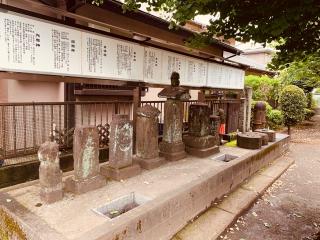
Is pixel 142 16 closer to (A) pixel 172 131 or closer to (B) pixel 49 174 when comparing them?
(A) pixel 172 131

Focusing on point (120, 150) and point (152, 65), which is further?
A: point (152, 65)

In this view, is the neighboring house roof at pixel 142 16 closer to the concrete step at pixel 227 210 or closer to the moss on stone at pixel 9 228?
the concrete step at pixel 227 210

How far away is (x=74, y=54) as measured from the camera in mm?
5234

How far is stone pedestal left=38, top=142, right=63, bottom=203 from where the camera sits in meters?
4.63

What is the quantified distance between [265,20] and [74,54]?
365 cm

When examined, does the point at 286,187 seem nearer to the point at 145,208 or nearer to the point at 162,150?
the point at 162,150

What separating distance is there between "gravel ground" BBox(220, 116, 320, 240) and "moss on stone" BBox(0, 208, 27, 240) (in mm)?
3847

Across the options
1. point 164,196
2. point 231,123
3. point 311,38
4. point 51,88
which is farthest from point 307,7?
point 231,123

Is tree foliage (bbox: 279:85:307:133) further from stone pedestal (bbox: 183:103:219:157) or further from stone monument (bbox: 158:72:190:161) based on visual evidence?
stone monument (bbox: 158:72:190:161)

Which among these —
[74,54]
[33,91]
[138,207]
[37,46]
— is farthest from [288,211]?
[33,91]

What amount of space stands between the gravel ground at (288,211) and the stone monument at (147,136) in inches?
97.7

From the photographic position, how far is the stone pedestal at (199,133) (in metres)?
8.25

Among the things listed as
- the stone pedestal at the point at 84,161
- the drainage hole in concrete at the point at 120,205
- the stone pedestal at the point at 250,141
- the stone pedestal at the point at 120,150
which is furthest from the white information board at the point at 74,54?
the stone pedestal at the point at 250,141

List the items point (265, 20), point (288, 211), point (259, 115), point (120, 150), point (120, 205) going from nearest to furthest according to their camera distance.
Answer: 1. point (265, 20)
2. point (120, 205)
3. point (120, 150)
4. point (288, 211)
5. point (259, 115)
